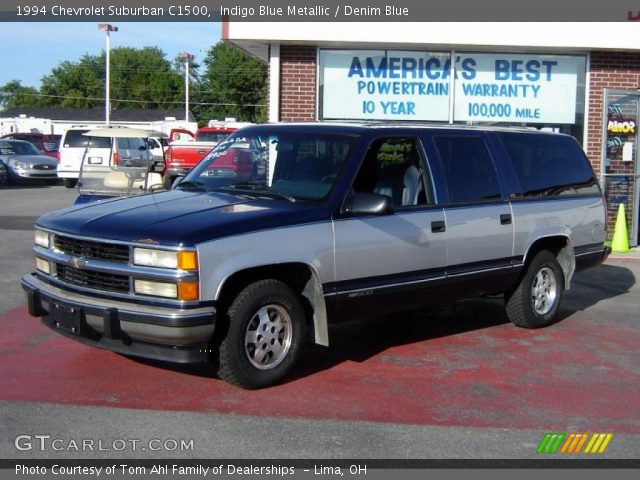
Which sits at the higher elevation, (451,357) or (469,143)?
(469,143)

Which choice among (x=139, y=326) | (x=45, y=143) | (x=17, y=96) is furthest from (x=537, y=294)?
(x=17, y=96)

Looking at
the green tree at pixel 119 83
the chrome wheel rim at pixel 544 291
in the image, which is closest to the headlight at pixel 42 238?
the chrome wheel rim at pixel 544 291

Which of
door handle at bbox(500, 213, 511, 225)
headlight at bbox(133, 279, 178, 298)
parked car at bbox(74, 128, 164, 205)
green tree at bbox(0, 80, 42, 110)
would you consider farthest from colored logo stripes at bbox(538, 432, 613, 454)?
green tree at bbox(0, 80, 42, 110)

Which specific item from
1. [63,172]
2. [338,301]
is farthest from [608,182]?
[63,172]

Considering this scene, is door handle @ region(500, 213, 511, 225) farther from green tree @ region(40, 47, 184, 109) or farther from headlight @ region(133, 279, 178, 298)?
green tree @ region(40, 47, 184, 109)

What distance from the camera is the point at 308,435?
518 cm

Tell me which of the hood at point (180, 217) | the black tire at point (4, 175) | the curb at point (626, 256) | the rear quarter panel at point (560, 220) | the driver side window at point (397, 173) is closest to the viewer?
the hood at point (180, 217)

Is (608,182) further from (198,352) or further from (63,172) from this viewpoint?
(63,172)

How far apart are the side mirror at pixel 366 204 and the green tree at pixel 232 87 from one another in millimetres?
76467

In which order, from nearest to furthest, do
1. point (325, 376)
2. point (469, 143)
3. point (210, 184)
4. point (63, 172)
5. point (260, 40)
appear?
point (325, 376)
point (210, 184)
point (469, 143)
point (260, 40)
point (63, 172)

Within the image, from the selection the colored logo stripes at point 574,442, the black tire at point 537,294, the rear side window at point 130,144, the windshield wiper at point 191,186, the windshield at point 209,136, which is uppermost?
the windshield at point 209,136

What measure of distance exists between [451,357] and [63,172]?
2082 cm

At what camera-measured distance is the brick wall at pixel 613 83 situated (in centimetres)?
1412

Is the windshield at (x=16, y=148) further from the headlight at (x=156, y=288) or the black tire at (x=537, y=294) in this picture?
the headlight at (x=156, y=288)
